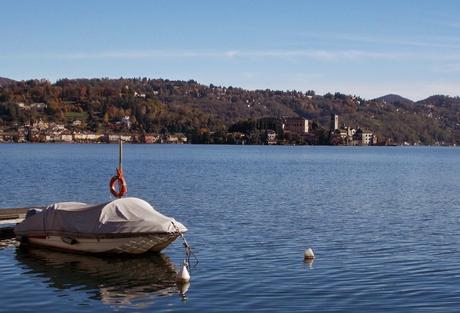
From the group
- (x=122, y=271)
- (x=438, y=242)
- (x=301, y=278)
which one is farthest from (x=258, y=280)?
(x=438, y=242)

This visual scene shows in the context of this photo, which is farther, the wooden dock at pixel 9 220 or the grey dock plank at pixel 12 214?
the grey dock plank at pixel 12 214

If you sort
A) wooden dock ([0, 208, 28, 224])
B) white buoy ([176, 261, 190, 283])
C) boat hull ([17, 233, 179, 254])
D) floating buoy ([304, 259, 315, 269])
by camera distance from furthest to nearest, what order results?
wooden dock ([0, 208, 28, 224]) < boat hull ([17, 233, 179, 254]) < floating buoy ([304, 259, 315, 269]) < white buoy ([176, 261, 190, 283])

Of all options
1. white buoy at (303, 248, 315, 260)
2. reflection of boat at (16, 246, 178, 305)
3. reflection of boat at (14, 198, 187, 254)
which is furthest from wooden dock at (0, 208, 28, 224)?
white buoy at (303, 248, 315, 260)

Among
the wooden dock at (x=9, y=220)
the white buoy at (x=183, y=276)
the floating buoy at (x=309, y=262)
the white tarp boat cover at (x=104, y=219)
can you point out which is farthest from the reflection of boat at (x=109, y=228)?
the floating buoy at (x=309, y=262)

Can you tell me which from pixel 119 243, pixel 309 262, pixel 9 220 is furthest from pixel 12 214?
pixel 309 262

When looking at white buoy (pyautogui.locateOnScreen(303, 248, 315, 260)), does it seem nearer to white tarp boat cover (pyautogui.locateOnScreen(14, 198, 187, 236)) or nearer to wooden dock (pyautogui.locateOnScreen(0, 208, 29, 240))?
white tarp boat cover (pyautogui.locateOnScreen(14, 198, 187, 236))

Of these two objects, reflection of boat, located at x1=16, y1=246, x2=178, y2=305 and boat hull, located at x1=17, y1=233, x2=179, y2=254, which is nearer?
reflection of boat, located at x1=16, y1=246, x2=178, y2=305

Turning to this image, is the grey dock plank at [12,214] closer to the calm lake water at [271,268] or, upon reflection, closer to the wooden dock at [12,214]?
the wooden dock at [12,214]

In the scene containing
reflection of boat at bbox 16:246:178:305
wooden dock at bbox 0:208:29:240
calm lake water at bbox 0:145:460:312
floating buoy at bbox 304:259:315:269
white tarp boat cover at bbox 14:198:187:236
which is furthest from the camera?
wooden dock at bbox 0:208:29:240

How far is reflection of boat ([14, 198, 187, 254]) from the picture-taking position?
28.3 m

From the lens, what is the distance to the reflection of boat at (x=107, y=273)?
2369 cm

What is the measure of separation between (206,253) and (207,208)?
59.9 ft

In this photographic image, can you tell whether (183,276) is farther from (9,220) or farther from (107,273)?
(9,220)

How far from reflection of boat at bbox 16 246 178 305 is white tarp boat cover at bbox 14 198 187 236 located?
3.67 feet
